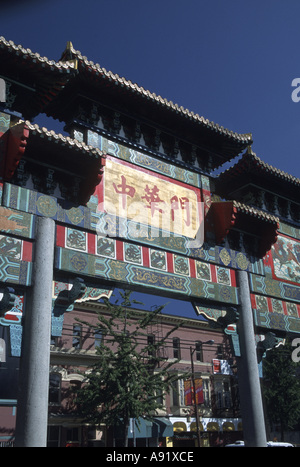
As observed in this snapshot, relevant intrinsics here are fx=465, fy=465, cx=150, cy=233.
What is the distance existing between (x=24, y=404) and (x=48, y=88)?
6988 millimetres

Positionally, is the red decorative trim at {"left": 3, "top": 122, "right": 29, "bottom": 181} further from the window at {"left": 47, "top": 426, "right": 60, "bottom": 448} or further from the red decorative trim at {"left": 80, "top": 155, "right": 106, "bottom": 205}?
the window at {"left": 47, "top": 426, "right": 60, "bottom": 448}

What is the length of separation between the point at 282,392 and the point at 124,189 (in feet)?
76.3

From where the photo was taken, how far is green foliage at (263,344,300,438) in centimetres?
2980

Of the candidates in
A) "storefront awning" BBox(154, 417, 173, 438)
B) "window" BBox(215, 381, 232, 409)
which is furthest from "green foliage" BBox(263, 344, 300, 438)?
"storefront awning" BBox(154, 417, 173, 438)

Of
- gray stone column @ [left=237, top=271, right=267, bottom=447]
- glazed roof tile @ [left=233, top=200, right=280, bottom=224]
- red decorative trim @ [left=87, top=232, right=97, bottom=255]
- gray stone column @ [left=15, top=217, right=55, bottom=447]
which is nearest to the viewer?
gray stone column @ [left=15, top=217, right=55, bottom=447]

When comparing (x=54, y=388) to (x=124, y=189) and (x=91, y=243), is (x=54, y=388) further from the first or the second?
(x=91, y=243)

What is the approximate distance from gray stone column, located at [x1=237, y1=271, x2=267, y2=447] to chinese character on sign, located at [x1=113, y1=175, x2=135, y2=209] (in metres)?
4.11

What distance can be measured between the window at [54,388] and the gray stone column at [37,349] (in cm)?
1955

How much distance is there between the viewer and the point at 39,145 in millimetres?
10406

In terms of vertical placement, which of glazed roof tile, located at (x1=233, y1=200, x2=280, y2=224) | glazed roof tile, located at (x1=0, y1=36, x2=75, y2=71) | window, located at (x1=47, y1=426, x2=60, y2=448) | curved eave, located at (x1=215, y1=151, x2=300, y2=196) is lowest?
window, located at (x1=47, y1=426, x2=60, y2=448)

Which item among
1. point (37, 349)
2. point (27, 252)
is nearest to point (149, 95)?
point (27, 252)

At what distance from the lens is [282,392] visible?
1190 inches
